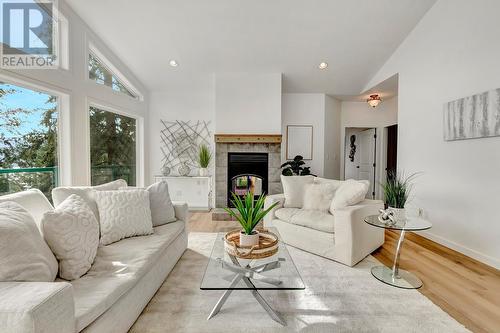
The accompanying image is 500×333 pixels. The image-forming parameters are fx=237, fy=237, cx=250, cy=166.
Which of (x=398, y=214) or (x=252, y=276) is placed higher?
(x=398, y=214)

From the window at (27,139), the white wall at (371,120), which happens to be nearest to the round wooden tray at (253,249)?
the window at (27,139)

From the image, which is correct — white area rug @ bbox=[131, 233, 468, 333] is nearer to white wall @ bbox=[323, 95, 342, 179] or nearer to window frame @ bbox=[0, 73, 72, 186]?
window frame @ bbox=[0, 73, 72, 186]

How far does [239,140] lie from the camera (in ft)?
15.7

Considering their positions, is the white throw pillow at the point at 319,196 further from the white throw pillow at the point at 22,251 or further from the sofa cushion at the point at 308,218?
the white throw pillow at the point at 22,251

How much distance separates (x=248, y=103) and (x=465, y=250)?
3.97 meters

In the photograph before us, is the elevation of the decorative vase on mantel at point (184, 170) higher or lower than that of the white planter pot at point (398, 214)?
higher

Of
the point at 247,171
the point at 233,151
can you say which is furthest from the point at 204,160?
the point at 247,171

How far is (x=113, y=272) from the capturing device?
1573 mm

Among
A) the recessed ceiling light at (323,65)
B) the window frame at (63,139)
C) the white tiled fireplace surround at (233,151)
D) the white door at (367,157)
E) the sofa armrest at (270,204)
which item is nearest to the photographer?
the window frame at (63,139)

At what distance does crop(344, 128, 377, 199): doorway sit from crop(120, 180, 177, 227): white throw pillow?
5.07 m

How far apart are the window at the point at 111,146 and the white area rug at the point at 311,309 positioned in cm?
242

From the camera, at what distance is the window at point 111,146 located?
3.65 metres

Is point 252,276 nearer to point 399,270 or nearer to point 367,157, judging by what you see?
point 399,270

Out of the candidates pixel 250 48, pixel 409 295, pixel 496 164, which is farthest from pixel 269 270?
pixel 250 48
